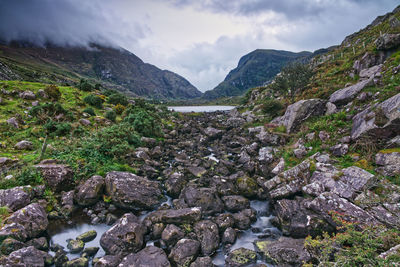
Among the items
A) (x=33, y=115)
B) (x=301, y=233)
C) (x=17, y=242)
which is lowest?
(x=301, y=233)

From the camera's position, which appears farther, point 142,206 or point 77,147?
point 77,147

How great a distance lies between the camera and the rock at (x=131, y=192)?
1089 centimetres

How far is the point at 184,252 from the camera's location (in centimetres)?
757

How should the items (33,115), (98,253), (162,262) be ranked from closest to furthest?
(162,262), (98,253), (33,115)

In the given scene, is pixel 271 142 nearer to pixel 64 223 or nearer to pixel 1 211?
pixel 64 223

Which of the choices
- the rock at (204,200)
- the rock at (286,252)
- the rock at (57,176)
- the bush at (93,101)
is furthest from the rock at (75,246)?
the bush at (93,101)

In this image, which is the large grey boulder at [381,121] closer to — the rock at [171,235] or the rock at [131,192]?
the rock at [171,235]

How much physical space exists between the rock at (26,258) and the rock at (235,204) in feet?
29.5

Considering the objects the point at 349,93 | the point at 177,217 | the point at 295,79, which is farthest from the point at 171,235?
the point at 295,79

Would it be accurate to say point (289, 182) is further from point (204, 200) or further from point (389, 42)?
point (389, 42)

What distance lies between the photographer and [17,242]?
7223 mm

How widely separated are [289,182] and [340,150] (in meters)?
4.64

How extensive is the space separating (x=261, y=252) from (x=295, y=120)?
16440mm

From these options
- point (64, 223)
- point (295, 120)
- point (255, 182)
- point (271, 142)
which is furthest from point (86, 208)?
point (295, 120)
